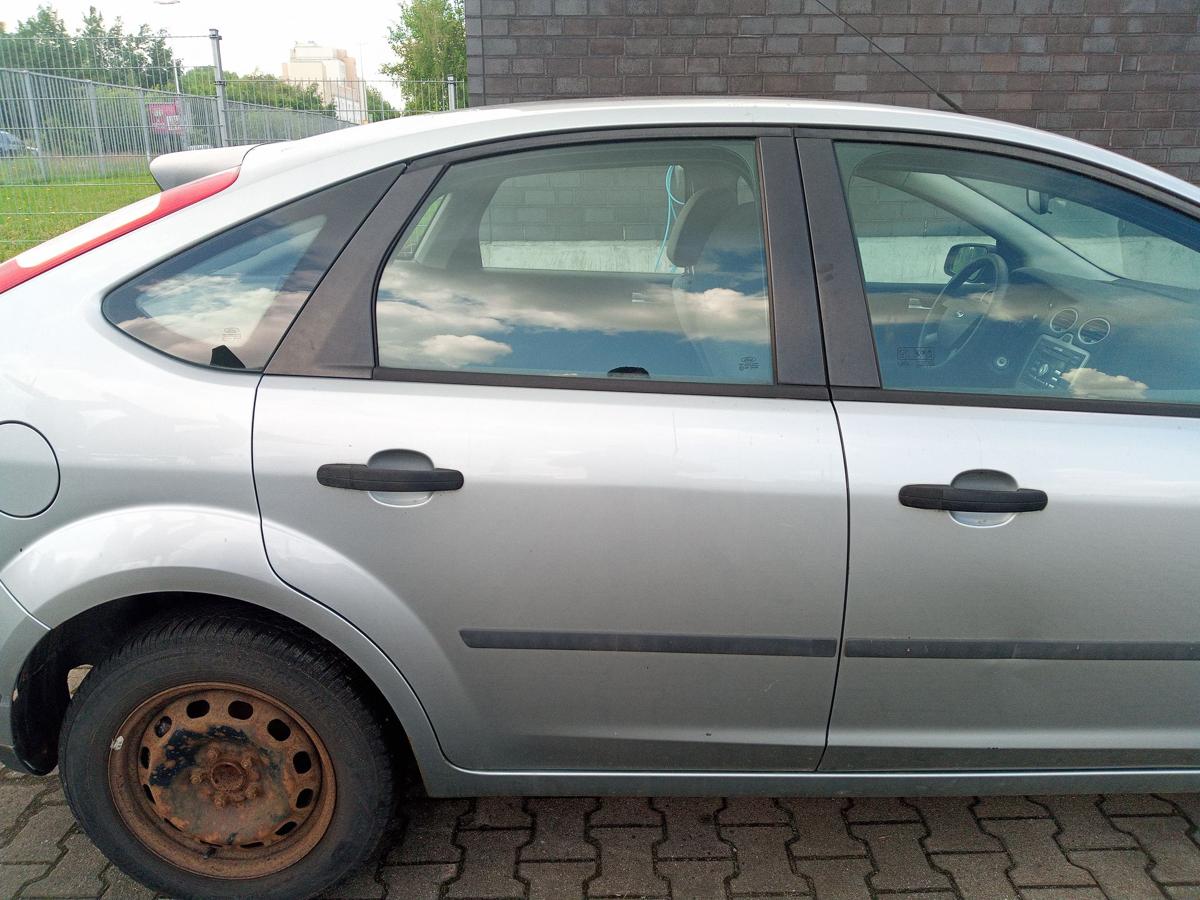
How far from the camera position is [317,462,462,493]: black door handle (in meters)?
1.71

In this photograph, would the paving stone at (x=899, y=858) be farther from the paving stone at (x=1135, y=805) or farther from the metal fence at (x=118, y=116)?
the metal fence at (x=118, y=116)

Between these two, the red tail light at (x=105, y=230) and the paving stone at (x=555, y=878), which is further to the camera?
the paving stone at (x=555, y=878)

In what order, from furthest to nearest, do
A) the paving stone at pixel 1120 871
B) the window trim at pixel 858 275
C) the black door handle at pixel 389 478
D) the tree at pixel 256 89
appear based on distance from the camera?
the tree at pixel 256 89 → the paving stone at pixel 1120 871 → the window trim at pixel 858 275 → the black door handle at pixel 389 478

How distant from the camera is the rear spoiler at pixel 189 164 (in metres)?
2.09

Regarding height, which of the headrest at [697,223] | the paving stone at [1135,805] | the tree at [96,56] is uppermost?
the tree at [96,56]

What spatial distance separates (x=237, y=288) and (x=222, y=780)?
1.06m

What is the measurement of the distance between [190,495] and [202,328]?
35 centimetres

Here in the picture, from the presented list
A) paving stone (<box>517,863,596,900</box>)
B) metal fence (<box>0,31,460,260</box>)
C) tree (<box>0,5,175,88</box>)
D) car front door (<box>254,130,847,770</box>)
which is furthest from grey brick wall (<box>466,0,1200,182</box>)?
paving stone (<box>517,863,596,900</box>)

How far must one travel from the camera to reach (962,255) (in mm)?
2414

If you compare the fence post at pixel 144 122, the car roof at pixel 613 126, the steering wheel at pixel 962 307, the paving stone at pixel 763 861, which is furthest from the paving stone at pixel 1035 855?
the fence post at pixel 144 122

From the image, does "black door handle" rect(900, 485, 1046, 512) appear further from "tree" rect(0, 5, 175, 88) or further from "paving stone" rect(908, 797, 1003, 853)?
"tree" rect(0, 5, 175, 88)

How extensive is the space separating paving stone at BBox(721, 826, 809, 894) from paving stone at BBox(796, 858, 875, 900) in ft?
0.10

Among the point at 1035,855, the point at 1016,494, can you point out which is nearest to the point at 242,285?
the point at 1016,494

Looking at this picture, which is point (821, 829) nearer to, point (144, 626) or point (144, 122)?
point (144, 626)
